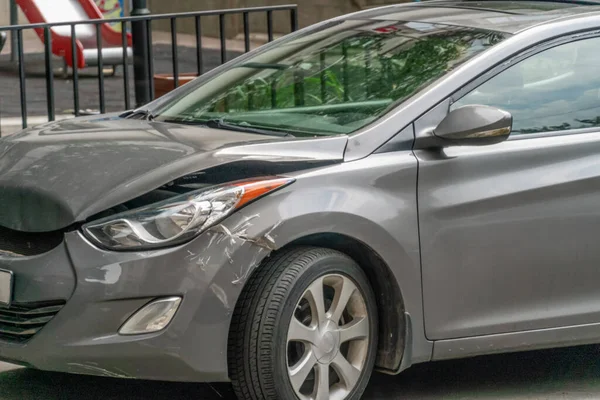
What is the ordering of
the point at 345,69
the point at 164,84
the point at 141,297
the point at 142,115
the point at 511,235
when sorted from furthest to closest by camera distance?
1. the point at 164,84
2. the point at 142,115
3. the point at 345,69
4. the point at 511,235
5. the point at 141,297

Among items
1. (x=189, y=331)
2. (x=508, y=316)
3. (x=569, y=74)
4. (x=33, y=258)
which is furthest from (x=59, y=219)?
(x=569, y=74)

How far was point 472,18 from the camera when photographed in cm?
549

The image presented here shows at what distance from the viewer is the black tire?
4387 mm

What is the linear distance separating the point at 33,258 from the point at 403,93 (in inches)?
61.1

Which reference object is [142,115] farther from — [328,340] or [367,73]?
[328,340]

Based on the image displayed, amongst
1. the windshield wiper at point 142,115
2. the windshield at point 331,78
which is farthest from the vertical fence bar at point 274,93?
the windshield wiper at point 142,115

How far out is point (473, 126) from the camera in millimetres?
4730

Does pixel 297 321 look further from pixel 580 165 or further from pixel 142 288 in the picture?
pixel 580 165

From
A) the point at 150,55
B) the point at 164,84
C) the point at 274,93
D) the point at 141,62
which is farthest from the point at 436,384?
the point at 164,84

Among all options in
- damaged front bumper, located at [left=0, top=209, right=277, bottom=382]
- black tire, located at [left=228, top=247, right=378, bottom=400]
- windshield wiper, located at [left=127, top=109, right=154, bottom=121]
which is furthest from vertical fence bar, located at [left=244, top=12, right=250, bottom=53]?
damaged front bumper, located at [left=0, top=209, right=277, bottom=382]

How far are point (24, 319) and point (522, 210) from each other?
189 centimetres

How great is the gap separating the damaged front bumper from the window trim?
1072mm

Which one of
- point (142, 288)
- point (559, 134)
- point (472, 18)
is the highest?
point (472, 18)

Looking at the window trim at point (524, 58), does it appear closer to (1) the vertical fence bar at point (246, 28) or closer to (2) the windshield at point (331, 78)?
(2) the windshield at point (331, 78)
